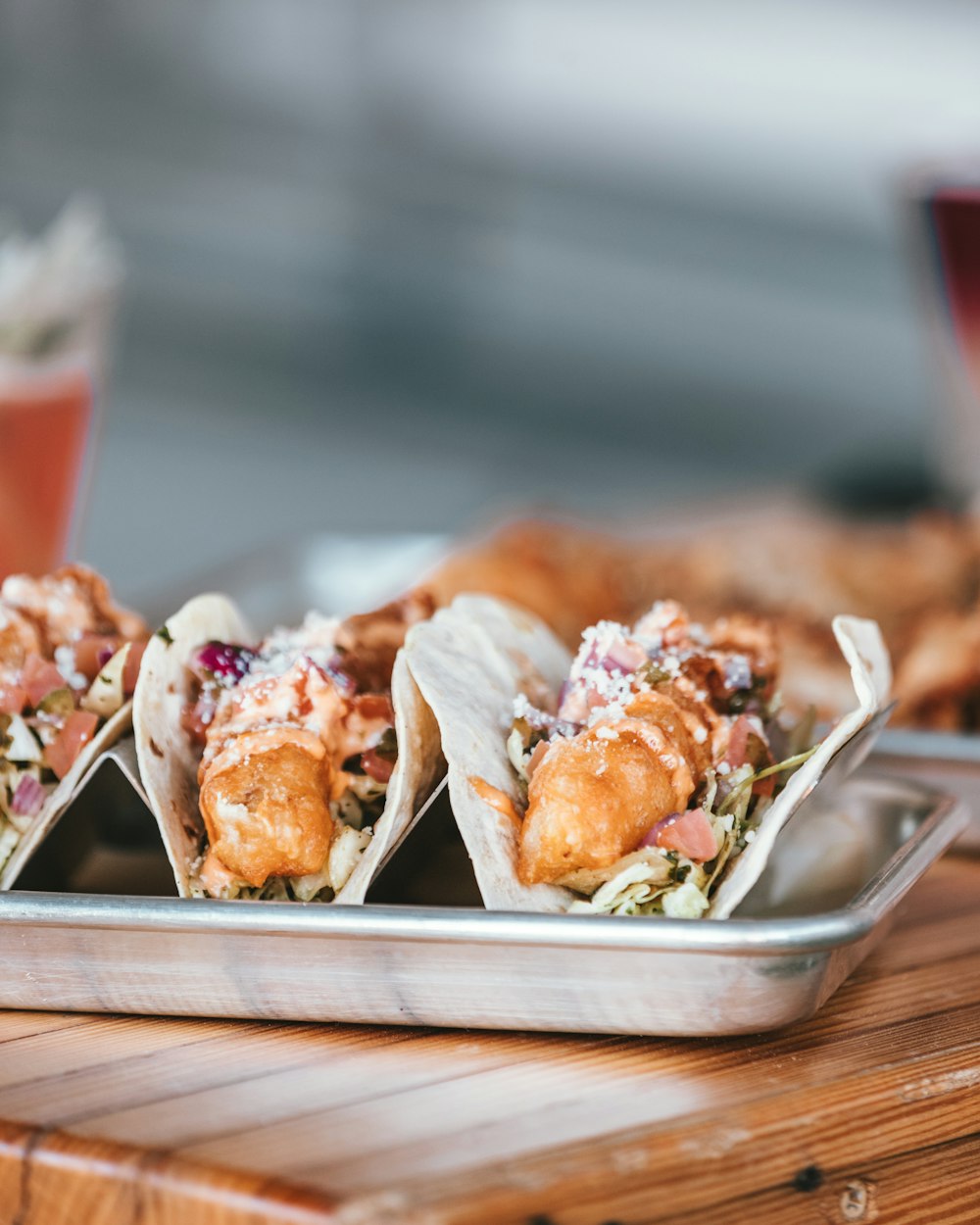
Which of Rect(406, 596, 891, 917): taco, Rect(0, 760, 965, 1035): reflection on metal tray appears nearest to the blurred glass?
Rect(406, 596, 891, 917): taco

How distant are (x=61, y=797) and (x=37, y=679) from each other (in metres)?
0.17

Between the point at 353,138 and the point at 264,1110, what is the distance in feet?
41.0

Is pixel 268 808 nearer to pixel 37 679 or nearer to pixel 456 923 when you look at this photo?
pixel 456 923

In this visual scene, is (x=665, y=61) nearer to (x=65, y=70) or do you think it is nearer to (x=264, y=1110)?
(x=65, y=70)

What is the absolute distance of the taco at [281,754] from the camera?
5.24 feet

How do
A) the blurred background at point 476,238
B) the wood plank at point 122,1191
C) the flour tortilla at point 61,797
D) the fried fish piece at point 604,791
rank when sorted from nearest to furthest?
the wood plank at point 122,1191 → the fried fish piece at point 604,791 → the flour tortilla at point 61,797 → the blurred background at point 476,238

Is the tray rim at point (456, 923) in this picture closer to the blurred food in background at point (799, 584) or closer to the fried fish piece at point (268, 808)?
the fried fish piece at point (268, 808)

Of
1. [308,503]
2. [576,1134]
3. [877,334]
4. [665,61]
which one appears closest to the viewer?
[576,1134]

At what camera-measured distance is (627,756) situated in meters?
1.60

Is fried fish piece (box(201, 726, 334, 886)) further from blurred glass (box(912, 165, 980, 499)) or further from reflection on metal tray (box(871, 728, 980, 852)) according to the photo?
blurred glass (box(912, 165, 980, 499))

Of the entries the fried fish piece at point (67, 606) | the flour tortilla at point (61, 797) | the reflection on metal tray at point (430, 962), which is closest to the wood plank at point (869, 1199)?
the reflection on metal tray at point (430, 962)

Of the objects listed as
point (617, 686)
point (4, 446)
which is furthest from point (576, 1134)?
point (4, 446)

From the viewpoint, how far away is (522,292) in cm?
1312

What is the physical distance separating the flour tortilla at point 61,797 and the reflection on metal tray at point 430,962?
0.44 feet
